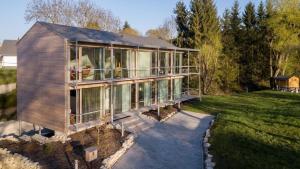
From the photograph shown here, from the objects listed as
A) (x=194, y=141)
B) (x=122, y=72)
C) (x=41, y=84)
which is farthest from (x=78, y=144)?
(x=122, y=72)

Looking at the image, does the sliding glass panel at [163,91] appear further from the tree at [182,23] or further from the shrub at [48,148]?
the tree at [182,23]

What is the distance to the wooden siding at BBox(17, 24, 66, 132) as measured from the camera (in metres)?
15.7

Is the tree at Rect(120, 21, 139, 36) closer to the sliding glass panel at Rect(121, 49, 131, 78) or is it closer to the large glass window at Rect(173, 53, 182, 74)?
the large glass window at Rect(173, 53, 182, 74)

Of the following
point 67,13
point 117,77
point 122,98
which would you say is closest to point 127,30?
point 67,13

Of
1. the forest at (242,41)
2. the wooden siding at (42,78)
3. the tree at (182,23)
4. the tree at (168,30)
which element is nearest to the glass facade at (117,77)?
the wooden siding at (42,78)

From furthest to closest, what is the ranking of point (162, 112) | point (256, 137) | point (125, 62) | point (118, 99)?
point (162, 112), point (125, 62), point (118, 99), point (256, 137)

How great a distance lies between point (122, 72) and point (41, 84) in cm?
583

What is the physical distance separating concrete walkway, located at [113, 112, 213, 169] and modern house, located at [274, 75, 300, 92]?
21.9m

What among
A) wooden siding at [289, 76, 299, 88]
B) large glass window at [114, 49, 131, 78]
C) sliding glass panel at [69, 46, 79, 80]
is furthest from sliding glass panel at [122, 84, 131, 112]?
wooden siding at [289, 76, 299, 88]

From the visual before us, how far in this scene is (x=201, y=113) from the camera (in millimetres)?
22172

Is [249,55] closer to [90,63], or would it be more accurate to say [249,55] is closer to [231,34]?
[231,34]

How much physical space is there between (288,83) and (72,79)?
30092 millimetres

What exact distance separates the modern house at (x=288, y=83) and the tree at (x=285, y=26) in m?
3.69

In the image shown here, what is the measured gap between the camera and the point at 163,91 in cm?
2486
